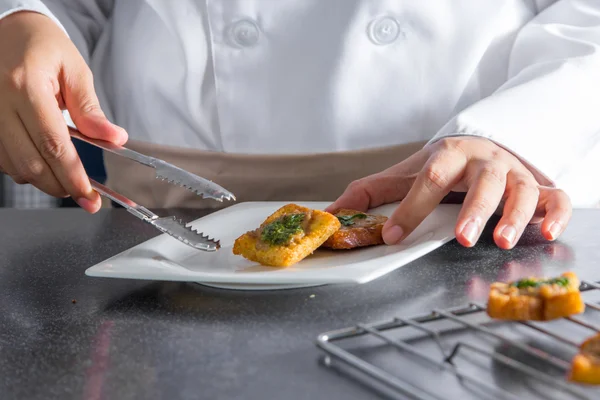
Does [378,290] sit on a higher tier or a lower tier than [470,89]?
lower

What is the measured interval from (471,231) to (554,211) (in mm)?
197

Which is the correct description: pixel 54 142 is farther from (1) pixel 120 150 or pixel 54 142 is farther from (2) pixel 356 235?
(2) pixel 356 235

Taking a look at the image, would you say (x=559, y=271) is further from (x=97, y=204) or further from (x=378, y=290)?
(x=97, y=204)

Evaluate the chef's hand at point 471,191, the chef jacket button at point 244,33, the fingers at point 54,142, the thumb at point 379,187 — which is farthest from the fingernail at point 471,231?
the chef jacket button at point 244,33

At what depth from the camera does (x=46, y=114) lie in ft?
3.77

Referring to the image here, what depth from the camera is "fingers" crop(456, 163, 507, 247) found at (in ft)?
3.51

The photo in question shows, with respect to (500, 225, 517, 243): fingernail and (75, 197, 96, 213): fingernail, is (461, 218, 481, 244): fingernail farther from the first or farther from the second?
(75, 197, 96, 213): fingernail

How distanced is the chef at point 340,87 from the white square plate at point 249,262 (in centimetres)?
16

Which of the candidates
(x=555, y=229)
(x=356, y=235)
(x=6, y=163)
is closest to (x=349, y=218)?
(x=356, y=235)

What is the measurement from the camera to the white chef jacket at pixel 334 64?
1494mm

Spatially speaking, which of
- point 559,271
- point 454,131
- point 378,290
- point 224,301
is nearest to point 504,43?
point 454,131

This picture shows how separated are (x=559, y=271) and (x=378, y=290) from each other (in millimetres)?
250

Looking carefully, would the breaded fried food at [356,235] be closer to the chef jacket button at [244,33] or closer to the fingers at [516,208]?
the fingers at [516,208]

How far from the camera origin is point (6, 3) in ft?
4.43
